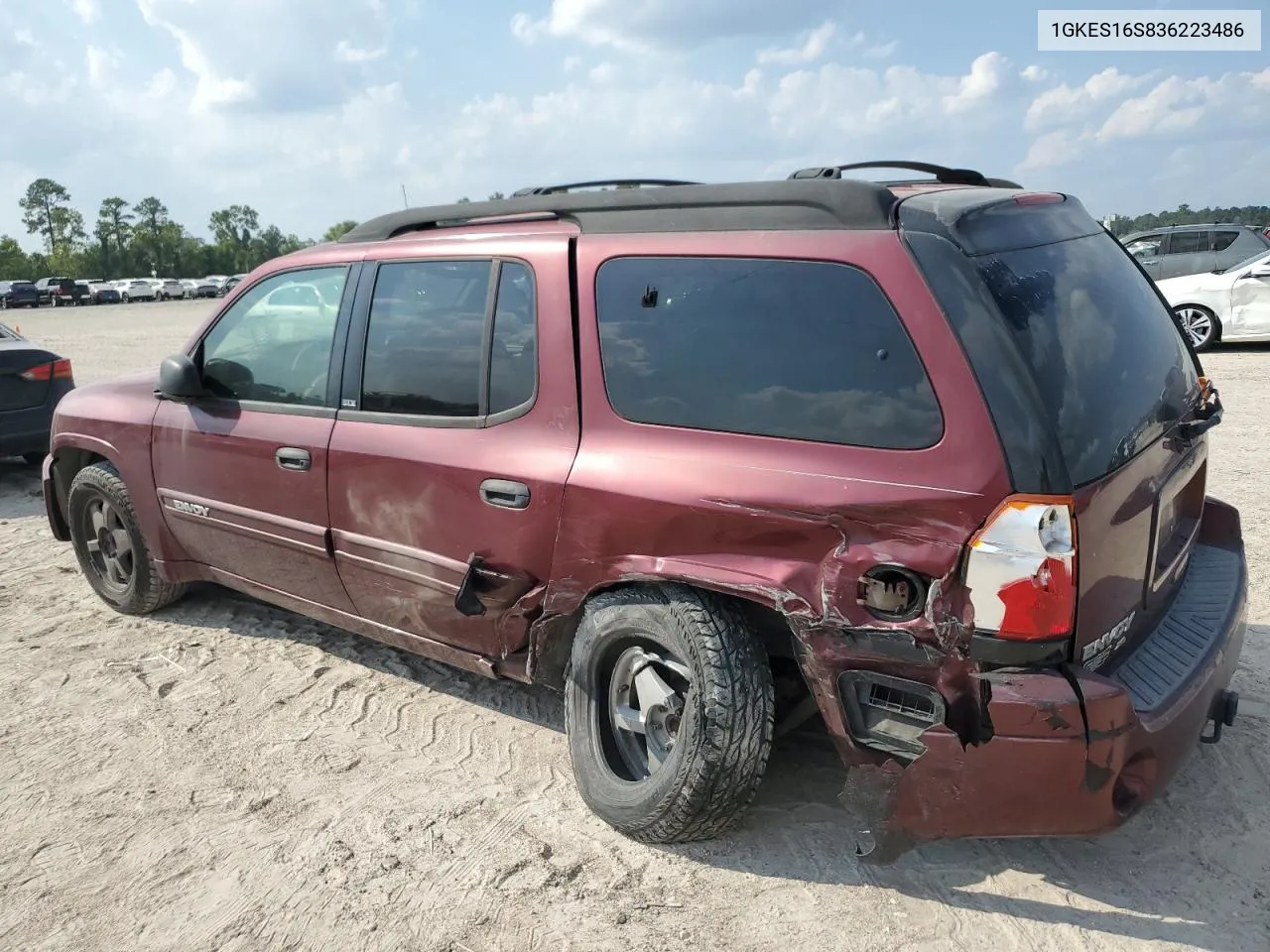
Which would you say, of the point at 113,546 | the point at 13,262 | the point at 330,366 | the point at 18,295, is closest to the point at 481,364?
the point at 330,366

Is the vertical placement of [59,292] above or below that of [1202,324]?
above

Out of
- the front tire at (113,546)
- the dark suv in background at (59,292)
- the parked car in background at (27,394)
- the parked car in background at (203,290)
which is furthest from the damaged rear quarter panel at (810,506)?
the parked car in background at (203,290)

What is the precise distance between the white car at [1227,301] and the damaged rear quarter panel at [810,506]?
1204 centimetres

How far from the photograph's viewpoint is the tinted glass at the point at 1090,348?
96.8 inches

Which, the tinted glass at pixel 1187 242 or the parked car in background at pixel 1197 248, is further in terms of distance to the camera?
the tinted glass at pixel 1187 242

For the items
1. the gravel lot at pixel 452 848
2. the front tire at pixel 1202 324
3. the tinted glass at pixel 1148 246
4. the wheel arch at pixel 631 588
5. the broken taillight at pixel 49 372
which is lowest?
the gravel lot at pixel 452 848

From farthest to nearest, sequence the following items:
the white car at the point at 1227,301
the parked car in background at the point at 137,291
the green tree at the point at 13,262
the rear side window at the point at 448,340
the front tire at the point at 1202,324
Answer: the green tree at the point at 13,262
the parked car in background at the point at 137,291
the front tire at the point at 1202,324
the white car at the point at 1227,301
the rear side window at the point at 448,340

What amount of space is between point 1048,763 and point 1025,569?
48cm

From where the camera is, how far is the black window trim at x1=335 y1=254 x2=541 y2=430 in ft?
10.7

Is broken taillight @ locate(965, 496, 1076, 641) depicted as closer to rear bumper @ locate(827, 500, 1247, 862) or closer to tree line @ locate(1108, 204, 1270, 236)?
rear bumper @ locate(827, 500, 1247, 862)

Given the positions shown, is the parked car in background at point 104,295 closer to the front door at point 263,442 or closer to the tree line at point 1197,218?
the tree line at point 1197,218

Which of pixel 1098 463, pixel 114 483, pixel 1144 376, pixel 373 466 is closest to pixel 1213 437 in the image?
pixel 1144 376

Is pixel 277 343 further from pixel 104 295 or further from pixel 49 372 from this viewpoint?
pixel 104 295

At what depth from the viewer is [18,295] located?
181 feet
